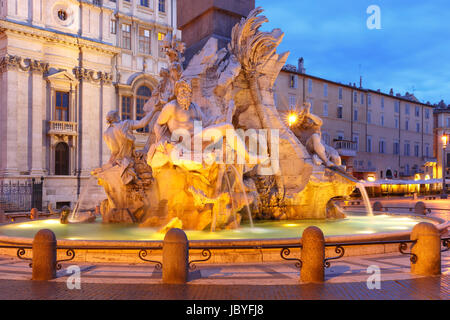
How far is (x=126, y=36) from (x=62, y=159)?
1201 centimetres

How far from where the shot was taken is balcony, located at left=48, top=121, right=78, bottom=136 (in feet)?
100

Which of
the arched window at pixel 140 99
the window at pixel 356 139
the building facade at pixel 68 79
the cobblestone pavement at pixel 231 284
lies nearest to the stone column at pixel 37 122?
the building facade at pixel 68 79

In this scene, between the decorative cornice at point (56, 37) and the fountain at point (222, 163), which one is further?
the decorative cornice at point (56, 37)

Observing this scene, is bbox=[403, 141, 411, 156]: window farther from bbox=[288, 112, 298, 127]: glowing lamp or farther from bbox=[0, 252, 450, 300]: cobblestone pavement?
bbox=[0, 252, 450, 300]: cobblestone pavement

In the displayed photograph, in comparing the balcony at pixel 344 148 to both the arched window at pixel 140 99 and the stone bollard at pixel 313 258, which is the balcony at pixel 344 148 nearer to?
the arched window at pixel 140 99

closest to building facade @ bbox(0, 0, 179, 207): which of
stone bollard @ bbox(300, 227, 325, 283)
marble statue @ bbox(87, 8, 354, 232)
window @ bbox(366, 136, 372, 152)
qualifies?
marble statue @ bbox(87, 8, 354, 232)

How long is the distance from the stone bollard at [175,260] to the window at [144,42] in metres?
32.9

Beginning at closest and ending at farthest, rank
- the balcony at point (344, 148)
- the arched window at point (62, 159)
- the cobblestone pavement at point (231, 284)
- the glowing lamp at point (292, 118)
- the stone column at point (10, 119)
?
the cobblestone pavement at point (231, 284) → the glowing lamp at point (292, 118) → the stone column at point (10, 119) → the arched window at point (62, 159) → the balcony at point (344, 148)

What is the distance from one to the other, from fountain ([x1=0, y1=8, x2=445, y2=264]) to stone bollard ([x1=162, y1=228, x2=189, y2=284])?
333cm

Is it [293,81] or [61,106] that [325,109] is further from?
[61,106]

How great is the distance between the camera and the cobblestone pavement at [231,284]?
5207 millimetres

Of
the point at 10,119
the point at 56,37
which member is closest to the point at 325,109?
the point at 56,37

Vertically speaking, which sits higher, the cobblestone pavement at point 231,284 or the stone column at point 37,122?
the stone column at point 37,122

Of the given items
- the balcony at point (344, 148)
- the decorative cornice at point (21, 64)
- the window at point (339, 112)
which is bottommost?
the balcony at point (344, 148)
